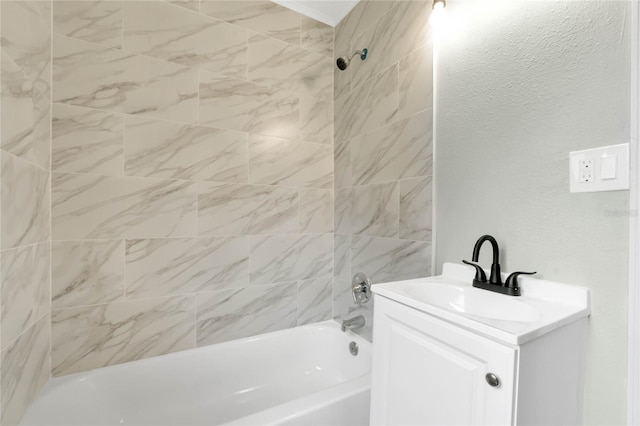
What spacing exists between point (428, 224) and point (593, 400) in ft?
2.43

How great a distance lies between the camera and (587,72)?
0.83m

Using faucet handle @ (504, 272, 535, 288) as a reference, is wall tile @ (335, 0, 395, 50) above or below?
above

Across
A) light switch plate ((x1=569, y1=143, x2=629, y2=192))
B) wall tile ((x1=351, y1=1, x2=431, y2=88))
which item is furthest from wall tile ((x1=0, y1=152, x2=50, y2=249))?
light switch plate ((x1=569, y1=143, x2=629, y2=192))

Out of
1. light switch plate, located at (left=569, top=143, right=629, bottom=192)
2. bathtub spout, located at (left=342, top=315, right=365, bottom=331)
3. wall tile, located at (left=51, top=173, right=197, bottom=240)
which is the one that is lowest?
bathtub spout, located at (left=342, top=315, right=365, bottom=331)

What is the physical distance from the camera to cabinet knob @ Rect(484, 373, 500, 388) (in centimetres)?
64

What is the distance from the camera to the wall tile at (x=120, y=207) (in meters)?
1.29

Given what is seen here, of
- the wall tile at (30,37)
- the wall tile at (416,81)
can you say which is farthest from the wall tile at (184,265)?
the wall tile at (416,81)

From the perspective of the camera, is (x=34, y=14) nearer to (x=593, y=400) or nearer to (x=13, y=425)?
(x=13, y=425)

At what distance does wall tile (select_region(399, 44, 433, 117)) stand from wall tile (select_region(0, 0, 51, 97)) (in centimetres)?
150

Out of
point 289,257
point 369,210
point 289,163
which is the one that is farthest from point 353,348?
point 289,163

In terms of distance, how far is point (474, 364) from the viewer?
0.70 metres

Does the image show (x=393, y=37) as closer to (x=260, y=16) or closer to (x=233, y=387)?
(x=260, y=16)

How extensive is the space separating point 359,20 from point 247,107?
86cm

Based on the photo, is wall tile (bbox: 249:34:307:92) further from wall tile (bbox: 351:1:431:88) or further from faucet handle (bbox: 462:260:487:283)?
faucet handle (bbox: 462:260:487:283)
